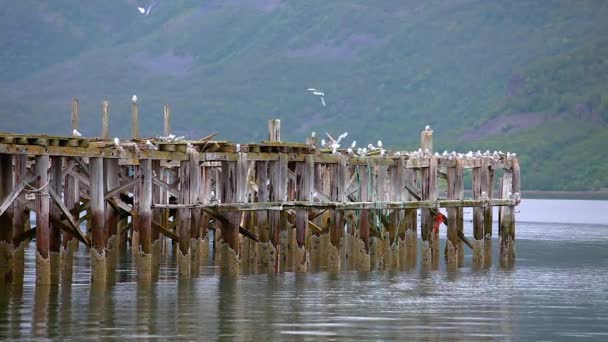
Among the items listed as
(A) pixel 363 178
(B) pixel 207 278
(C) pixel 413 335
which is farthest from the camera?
(A) pixel 363 178

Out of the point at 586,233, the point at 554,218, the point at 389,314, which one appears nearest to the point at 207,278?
the point at 389,314

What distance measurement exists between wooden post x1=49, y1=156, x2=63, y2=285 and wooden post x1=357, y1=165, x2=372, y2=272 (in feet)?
34.5

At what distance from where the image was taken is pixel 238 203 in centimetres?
4703

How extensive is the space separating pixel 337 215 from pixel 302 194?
7.85 ft

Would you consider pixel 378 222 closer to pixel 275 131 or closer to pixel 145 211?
pixel 275 131

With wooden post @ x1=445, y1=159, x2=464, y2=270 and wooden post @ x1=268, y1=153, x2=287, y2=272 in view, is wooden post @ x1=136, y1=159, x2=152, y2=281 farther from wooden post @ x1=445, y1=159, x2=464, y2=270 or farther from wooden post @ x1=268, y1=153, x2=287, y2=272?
wooden post @ x1=445, y1=159, x2=464, y2=270

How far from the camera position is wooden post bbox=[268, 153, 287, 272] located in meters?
48.5

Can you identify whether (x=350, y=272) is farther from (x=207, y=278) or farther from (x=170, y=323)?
(x=170, y=323)

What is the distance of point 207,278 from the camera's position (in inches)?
1913

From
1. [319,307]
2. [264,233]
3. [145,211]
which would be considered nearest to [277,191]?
[264,233]

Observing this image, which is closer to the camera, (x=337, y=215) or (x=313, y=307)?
(x=313, y=307)

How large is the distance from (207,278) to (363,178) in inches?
264

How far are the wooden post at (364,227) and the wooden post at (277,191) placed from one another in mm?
3286

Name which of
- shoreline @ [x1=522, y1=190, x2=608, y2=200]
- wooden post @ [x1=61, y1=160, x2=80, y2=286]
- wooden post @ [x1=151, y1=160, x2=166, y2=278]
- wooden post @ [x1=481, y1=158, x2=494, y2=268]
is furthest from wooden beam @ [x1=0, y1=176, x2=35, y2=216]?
shoreline @ [x1=522, y1=190, x2=608, y2=200]
